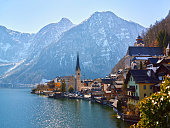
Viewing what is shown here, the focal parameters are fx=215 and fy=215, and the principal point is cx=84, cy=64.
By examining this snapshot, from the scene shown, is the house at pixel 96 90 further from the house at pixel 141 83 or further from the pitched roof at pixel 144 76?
the pitched roof at pixel 144 76

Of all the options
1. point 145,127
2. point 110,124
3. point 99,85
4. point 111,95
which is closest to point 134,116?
point 110,124

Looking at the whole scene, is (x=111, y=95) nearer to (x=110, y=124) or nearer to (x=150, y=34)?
(x=110, y=124)

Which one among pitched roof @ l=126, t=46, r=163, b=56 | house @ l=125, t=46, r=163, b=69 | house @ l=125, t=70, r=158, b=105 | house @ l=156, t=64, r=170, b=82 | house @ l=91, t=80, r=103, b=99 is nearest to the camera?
house @ l=156, t=64, r=170, b=82

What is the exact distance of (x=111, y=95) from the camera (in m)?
110

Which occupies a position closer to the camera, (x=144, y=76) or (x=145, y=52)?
(x=144, y=76)

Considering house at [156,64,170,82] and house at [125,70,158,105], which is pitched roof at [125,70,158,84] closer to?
house at [125,70,158,105]

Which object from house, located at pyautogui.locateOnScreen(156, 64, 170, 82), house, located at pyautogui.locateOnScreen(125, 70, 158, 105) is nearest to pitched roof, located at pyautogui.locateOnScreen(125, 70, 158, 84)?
house, located at pyautogui.locateOnScreen(125, 70, 158, 105)

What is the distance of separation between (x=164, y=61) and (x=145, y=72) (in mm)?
11979

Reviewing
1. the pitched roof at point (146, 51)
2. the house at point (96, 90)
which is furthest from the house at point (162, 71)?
the house at point (96, 90)

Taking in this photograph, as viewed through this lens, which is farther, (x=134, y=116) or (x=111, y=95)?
(x=111, y=95)

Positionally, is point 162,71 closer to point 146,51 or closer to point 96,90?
point 146,51

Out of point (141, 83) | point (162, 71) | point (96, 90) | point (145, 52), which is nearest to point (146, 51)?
point (145, 52)

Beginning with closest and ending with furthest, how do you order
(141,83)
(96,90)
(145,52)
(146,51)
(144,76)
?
(141,83), (144,76), (145,52), (146,51), (96,90)

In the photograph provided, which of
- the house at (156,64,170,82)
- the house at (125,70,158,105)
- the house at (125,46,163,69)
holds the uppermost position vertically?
the house at (125,46,163,69)
